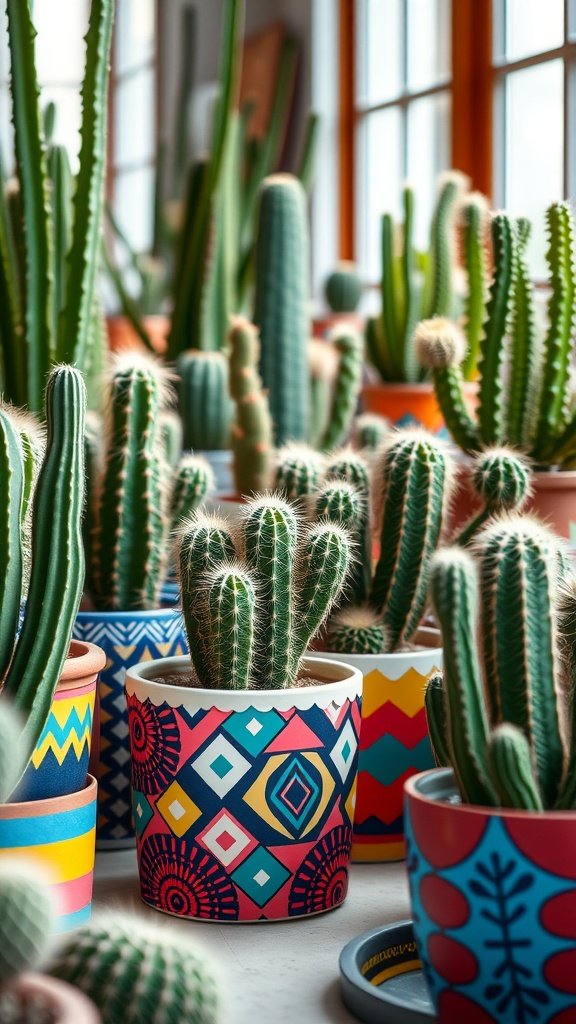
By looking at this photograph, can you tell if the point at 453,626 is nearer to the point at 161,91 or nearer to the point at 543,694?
the point at 543,694

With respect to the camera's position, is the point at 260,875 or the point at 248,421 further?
the point at 248,421

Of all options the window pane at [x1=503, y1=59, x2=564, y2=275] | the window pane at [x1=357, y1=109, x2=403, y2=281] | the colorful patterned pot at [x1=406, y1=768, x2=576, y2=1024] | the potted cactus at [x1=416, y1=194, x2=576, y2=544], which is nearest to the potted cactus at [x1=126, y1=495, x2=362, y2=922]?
the colorful patterned pot at [x1=406, y1=768, x2=576, y2=1024]

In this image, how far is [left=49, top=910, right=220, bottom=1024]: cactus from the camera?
1.88ft

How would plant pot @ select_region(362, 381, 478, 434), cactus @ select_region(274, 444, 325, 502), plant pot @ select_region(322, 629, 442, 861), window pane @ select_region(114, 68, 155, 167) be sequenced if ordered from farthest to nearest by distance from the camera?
window pane @ select_region(114, 68, 155, 167) < plant pot @ select_region(362, 381, 478, 434) < cactus @ select_region(274, 444, 325, 502) < plant pot @ select_region(322, 629, 442, 861)

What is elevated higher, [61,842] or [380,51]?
[380,51]

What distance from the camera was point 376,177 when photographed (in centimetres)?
342

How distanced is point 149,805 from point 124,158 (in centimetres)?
596

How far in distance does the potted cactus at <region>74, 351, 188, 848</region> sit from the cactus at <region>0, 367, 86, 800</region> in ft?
0.77

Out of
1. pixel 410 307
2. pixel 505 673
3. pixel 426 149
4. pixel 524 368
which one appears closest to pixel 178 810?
pixel 505 673

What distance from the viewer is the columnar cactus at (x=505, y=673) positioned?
0.67 meters

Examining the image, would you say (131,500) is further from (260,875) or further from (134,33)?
(134,33)

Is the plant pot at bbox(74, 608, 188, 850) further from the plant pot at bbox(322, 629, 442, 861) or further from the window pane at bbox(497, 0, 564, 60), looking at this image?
the window pane at bbox(497, 0, 564, 60)

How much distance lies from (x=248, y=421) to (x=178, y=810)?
0.65 m

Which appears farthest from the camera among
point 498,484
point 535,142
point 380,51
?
point 380,51
